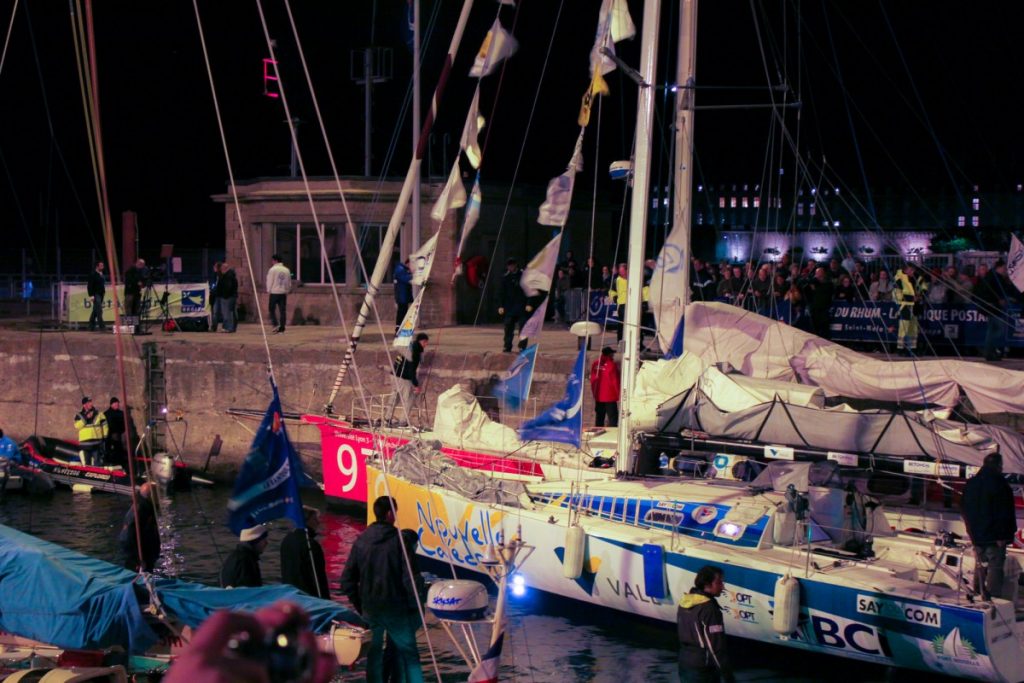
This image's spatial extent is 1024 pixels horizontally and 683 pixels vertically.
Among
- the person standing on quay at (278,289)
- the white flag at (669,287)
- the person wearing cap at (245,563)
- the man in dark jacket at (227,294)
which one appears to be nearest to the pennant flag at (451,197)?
the white flag at (669,287)

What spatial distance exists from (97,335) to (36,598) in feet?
57.9

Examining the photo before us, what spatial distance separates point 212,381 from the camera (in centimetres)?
2289

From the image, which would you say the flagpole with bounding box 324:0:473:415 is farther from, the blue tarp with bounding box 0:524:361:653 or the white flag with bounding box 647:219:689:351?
the blue tarp with bounding box 0:524:361:653

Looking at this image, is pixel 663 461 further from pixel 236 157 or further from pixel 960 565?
pixel 236 157

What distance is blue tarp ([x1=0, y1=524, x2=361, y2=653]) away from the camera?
8.11 m

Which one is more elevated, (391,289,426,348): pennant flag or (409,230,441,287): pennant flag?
(409,230,441,287): pennant flag

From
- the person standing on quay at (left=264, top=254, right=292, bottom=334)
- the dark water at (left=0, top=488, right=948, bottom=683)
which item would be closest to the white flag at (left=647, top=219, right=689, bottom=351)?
the dark water at (left=0, top=488, right=948, bottom=683)

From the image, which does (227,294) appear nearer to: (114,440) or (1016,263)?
(114,440)

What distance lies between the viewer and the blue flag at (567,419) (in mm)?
13312

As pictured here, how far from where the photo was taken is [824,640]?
11.2m

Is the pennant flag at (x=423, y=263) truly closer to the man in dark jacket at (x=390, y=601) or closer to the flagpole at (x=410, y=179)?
the flagpole at (x=410, y=179)

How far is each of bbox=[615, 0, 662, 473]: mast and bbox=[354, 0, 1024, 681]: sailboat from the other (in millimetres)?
21

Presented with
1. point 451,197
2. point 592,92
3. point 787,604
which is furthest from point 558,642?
point 592,92

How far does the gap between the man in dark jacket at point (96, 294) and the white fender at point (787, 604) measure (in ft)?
61.0
